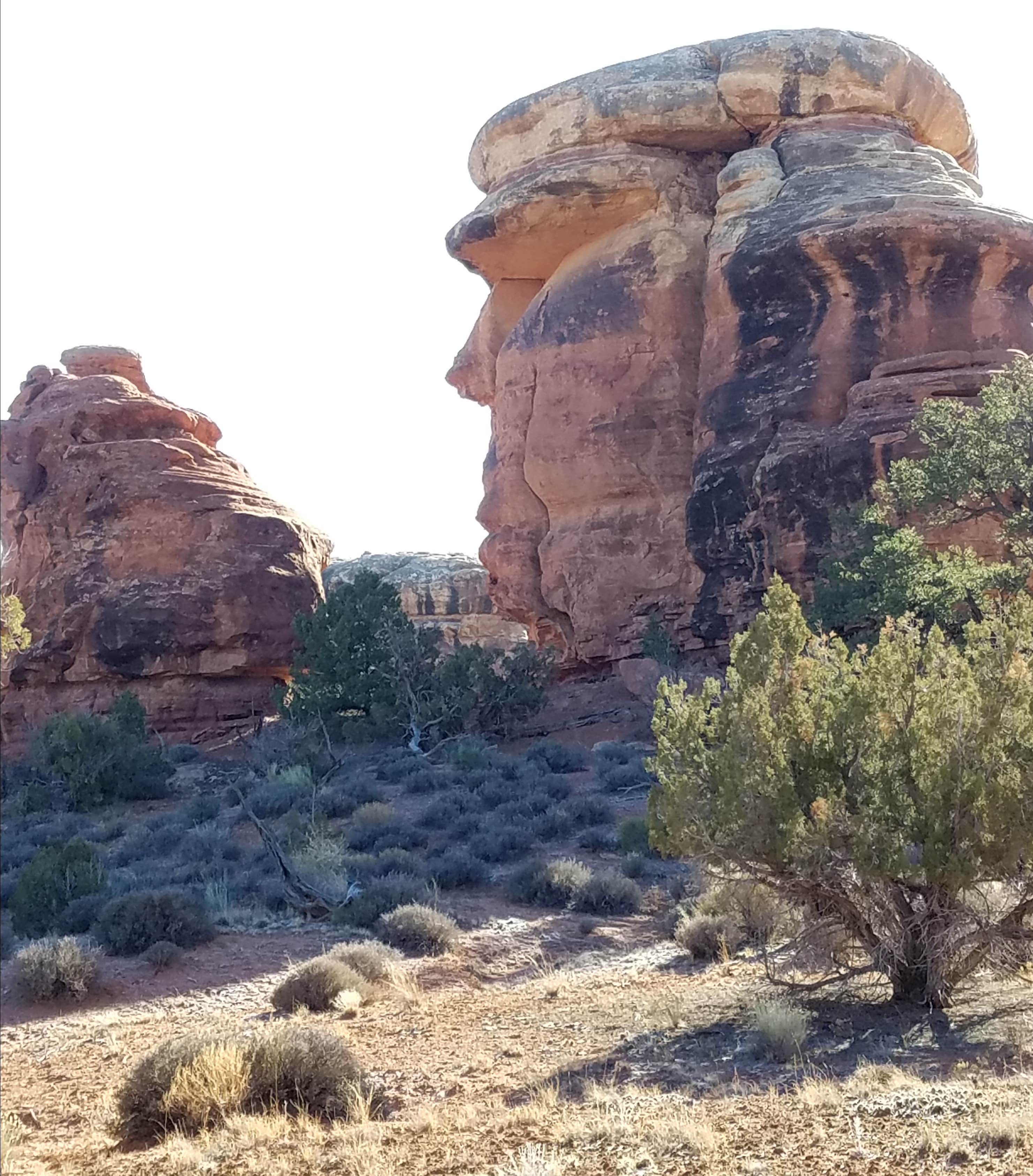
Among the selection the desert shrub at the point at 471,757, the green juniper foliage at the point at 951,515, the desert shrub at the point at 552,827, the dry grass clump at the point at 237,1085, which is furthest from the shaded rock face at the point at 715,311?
the dry grass clump at the point at 237,1085

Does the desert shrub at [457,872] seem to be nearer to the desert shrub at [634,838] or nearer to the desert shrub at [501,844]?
A: the desert shrub at [501,844]

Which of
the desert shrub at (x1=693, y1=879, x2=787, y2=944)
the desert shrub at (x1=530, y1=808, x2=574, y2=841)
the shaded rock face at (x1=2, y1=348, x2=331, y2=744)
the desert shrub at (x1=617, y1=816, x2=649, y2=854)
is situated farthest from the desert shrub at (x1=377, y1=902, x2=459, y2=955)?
the shaded rock face at (x1=2, y1=348, x2=331, y2=744)

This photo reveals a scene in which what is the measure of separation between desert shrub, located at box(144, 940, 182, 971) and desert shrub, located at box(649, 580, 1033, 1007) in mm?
5152

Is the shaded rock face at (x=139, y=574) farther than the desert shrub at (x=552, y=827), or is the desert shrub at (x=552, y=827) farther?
the shaded rock face at (x=139, y=574)

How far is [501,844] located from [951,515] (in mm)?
8079

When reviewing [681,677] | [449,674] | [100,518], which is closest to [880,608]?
[681,677]

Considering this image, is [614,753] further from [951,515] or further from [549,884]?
[549,884]

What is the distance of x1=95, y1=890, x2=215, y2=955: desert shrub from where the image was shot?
468 inches

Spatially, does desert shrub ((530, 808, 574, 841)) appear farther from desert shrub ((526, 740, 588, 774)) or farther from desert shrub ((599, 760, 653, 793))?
desert shrub ((526, 740, 588, 774))

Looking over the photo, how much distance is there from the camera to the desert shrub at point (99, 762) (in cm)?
2242

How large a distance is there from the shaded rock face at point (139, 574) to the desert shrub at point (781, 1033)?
23.8 metres

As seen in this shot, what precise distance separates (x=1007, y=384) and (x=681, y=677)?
353 inches

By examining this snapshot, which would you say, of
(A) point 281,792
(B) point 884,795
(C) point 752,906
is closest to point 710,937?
(C) point 752,906

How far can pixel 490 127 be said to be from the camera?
30.8 meters
